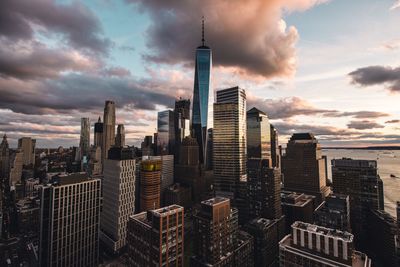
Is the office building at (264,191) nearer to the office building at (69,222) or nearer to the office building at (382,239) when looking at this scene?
the office building at (382,239)

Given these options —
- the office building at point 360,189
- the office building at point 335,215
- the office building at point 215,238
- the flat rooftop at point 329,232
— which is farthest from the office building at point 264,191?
the flat rooftop at point 329,232

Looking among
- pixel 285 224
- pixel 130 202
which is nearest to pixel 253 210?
pixel 285 224

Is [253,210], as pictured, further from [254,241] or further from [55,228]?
[55,228]

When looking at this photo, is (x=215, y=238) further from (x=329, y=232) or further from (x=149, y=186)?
(x=149, y=186)

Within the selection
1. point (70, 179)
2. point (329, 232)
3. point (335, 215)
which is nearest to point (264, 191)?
point (335, 215)

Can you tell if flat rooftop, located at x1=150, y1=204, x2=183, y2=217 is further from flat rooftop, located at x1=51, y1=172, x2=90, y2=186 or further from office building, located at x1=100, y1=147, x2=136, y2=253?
office building, located at x1=100, y1=147, x2=136, y2=253

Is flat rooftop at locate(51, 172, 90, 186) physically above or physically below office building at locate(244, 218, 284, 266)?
above

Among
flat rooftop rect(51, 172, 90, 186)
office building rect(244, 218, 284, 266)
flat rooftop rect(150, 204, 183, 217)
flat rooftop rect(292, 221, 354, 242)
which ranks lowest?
office building rect(244, 218, 284, 266)

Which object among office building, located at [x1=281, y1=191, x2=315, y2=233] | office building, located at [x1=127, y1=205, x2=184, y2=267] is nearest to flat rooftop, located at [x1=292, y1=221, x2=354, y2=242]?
office building, located at [x1=127, y1=205, x2=184, y2=267]
